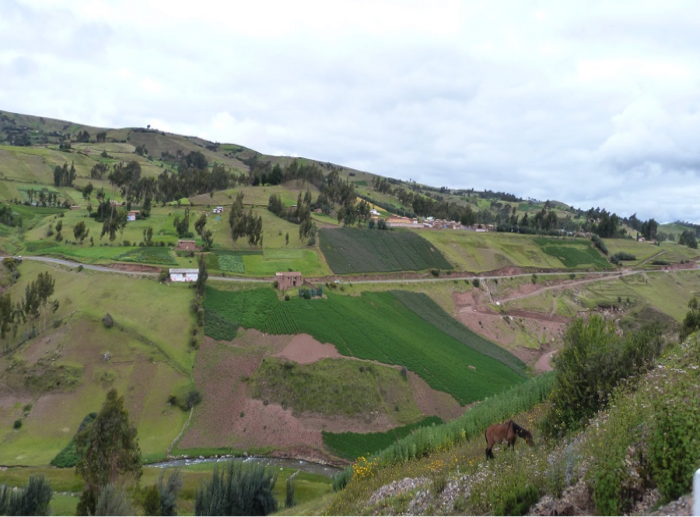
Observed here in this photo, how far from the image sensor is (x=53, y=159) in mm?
151625

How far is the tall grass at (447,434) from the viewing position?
20.5m

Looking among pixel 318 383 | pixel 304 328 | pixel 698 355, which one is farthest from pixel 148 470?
pixel 698 355

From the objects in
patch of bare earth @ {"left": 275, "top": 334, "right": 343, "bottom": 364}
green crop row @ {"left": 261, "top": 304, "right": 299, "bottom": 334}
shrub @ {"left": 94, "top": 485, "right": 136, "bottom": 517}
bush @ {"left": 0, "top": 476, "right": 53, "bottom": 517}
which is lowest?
bush @ {"left": 0, "top": 476, "right": 53, "bottom": 517}

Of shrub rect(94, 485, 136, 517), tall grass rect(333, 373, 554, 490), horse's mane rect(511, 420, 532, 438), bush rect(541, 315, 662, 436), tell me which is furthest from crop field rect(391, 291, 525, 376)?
shrub rect(94, 485, 136, 517)

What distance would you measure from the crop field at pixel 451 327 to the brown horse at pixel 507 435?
51.1 metres

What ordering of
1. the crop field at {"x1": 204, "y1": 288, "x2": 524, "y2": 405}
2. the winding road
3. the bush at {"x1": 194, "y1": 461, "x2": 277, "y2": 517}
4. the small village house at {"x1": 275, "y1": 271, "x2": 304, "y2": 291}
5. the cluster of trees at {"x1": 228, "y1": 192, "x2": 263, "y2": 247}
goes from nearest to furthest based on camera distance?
1. the bush at {"x1": 194, "y1": 461, "x2": 277, "y2": 517}
2. the crop field at {"x1": 204, "y1": 288, "x2": 524, "y2": 405}
3. the small village house at {"x1": 275, "y1": 271, "x2": 304, "y2": 291}
4. the winding road
5. the cluster of trees at {"x1": 228, "y1": 192, "x2": 263, "y2": 247}

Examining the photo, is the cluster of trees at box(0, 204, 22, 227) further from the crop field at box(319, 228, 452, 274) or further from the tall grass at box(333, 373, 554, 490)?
the tall grass at box(333, 373, 554, 490)

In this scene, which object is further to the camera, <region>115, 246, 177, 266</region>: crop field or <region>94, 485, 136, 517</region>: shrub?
<region>115, 246, 177, 266</region>: crop field

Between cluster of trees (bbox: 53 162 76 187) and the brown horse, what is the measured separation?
513 feet

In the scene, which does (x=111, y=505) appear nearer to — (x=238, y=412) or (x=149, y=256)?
(x=238, y=412)

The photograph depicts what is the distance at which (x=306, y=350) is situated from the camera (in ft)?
165

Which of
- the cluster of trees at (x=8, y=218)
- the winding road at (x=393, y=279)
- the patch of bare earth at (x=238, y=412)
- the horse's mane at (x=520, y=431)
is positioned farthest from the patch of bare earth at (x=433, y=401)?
the cluster of trees at (x=8, y=218)

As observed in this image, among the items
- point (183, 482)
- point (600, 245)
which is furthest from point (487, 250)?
point (183, 482)

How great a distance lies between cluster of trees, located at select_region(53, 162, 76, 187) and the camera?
438 feet
